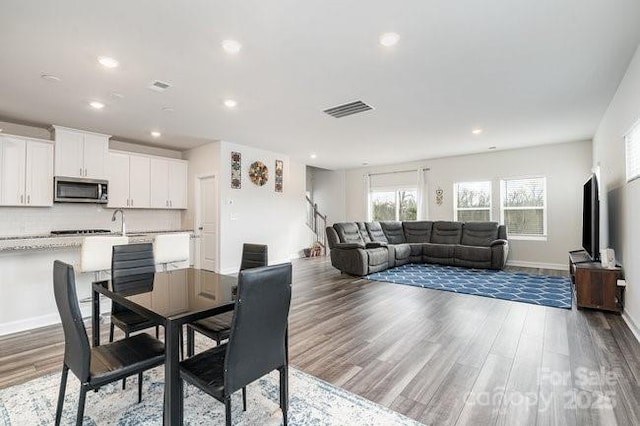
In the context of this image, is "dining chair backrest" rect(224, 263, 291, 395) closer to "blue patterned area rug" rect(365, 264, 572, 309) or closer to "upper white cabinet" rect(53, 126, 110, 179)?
"blue patterned area rug" rect(365, 264, 572, 309)

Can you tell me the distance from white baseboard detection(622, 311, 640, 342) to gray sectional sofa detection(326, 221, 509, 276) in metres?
2.77

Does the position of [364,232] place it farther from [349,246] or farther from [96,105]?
[96,105]

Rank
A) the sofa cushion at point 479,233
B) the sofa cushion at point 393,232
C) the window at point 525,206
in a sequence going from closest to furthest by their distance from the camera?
the sofa cushion at point 479,233 < the window at point 525,206 < the sofa cushion at point 393,232

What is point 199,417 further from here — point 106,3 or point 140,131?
point 140,131

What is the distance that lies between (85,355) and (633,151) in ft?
15.8

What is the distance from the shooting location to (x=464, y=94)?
3.89m

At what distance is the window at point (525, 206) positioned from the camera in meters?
6.90

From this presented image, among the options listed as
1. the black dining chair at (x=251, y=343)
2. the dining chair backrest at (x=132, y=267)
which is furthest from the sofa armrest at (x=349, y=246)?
the black dining chair at (x=251, y=343)

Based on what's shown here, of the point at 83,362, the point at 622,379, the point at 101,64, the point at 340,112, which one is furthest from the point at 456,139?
the point at 83,362

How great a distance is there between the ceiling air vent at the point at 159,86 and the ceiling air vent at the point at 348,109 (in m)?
2.05

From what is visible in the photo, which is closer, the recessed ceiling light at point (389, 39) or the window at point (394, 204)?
the recessed ceiling light at point (389, 39)

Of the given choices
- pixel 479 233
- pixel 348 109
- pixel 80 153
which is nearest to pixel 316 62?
pixel 348 109

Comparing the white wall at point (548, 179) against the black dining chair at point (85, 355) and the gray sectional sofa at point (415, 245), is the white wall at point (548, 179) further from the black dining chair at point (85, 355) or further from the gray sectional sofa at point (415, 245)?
the black dining chair at point (85, 355)

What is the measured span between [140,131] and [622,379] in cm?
686
